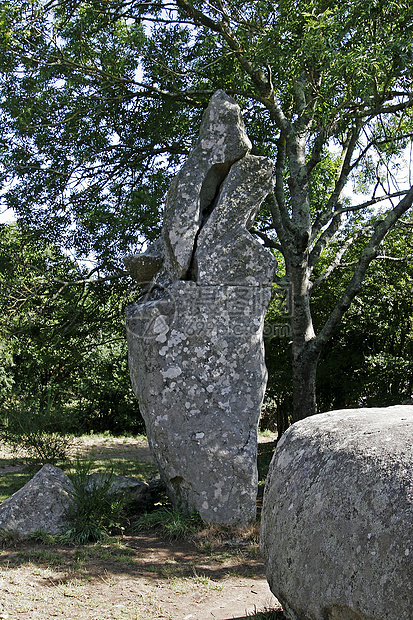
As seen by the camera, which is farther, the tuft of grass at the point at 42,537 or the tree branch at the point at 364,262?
the tree branch at the point at 364,262

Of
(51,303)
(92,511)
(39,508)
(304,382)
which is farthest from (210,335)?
(51,303)

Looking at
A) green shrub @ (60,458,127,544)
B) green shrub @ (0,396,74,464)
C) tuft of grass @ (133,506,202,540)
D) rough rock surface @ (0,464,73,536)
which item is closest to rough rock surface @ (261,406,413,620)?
tuft of grass @ (133,506,202,540)

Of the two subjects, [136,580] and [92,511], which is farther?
[92,511]

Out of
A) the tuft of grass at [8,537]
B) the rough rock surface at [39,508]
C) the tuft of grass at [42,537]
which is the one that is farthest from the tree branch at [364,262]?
the tuft of grass at [8,537]

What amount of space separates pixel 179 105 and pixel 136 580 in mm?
7349

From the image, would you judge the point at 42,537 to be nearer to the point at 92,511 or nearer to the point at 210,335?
the point at 92,511

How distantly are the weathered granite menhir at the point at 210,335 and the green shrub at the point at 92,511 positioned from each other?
2.01ft

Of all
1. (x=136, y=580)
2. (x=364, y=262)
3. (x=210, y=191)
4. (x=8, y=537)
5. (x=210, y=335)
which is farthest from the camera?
(x=364, y=262)

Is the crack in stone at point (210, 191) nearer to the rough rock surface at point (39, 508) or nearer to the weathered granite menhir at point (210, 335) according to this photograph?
the weathered granite menhir at point (210, 335)

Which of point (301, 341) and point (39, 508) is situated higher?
point (301, 341)

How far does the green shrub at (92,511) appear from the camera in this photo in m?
5.26

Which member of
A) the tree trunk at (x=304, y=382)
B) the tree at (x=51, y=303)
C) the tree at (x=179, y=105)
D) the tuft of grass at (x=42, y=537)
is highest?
the tree at (x=179, y=105)

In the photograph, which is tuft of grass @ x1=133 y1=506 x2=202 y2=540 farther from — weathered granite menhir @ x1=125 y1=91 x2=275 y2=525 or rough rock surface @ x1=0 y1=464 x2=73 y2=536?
rough rock surface @ x1=0 y1=464 x2=73 y2=536

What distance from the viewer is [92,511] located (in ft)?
17.9
